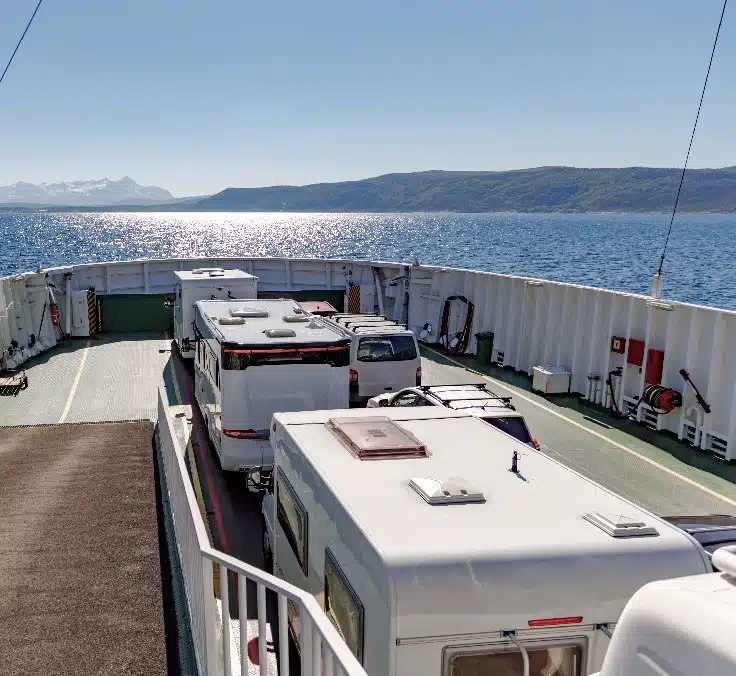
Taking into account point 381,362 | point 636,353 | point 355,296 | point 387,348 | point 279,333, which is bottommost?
point 355,296

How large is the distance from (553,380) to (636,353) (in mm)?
2367

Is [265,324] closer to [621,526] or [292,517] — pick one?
[292,517]

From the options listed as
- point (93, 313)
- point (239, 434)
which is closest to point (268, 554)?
point (239, 434)

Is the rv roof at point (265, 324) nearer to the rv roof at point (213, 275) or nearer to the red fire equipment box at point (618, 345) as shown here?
the rv roof at point (213, 275)

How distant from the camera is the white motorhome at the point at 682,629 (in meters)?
2.46

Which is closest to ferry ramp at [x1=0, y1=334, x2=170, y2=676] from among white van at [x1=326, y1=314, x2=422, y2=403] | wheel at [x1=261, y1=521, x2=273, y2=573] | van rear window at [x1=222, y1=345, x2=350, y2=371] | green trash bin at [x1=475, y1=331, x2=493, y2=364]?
wheel at [x1=261, y1=521, x2=273, y2=573]

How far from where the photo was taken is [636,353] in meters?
16.0

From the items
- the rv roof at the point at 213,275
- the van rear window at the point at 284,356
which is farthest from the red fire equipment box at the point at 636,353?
the rv roof at the point at 213,275

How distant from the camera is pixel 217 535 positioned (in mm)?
10086

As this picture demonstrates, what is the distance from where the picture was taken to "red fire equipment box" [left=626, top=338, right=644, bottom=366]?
15.8 meters

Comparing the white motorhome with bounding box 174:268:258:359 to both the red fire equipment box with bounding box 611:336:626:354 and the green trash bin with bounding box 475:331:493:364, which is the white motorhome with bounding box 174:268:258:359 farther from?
the red fire equipment box with bounding box 611:336:626:354

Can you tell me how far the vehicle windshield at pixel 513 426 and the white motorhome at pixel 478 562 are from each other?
4.50 meters

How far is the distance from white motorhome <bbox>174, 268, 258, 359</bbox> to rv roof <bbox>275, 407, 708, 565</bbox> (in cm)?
1328

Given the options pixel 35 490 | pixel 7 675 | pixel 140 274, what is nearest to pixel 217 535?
pixel 35 490
